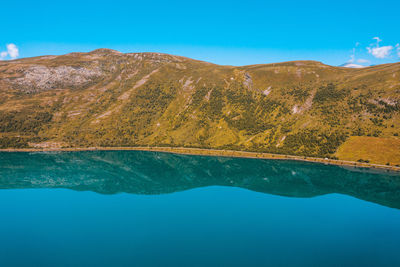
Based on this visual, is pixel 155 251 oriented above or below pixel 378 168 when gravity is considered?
below

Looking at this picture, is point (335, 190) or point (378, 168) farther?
point (378, 168)

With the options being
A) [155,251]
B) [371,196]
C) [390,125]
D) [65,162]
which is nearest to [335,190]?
[371,196]

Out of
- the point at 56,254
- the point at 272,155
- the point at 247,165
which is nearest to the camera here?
the point at 56,254

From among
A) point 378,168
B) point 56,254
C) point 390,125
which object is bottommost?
point 56,254

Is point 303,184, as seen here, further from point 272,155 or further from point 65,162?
point 65,162

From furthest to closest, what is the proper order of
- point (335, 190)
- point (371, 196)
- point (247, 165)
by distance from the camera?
point (247, 165) → point (335, 190) → point (371, 196)

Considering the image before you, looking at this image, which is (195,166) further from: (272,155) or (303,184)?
(303,184)

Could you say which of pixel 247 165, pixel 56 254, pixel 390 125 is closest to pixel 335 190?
pixel 247 165
